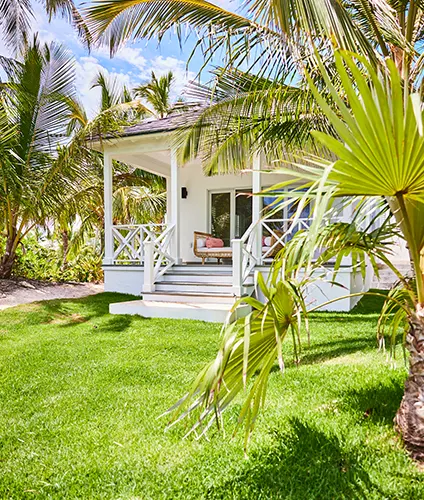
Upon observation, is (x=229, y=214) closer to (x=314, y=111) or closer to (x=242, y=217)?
(x=242, y=217)

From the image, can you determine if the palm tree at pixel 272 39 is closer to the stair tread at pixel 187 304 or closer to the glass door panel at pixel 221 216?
the stair tread at pixel 187 304

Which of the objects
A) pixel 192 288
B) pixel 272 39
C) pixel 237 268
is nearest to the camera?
pixel 272 39

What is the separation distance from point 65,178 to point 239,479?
8904mm

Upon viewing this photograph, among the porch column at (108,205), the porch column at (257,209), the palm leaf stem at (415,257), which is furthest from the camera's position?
the porch column at (108,205)

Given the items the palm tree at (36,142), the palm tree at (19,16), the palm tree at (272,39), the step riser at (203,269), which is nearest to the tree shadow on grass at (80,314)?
the step riser at (203,269)

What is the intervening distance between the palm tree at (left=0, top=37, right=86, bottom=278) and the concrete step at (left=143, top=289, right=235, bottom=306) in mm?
3846

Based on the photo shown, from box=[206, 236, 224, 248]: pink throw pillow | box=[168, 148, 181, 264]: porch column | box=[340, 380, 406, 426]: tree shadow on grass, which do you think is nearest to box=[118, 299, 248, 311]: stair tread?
box=[168, 148, 181, 264]: porch column

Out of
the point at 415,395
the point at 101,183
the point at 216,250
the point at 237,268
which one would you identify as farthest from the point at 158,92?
the point at 415,395

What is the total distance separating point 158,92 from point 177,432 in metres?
18.2

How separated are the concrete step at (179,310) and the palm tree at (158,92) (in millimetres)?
13077

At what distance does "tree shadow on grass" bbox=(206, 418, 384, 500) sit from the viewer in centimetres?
212

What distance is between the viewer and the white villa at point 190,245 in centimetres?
752

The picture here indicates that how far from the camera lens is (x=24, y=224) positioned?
31.8 ft

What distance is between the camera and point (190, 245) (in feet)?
39.3
